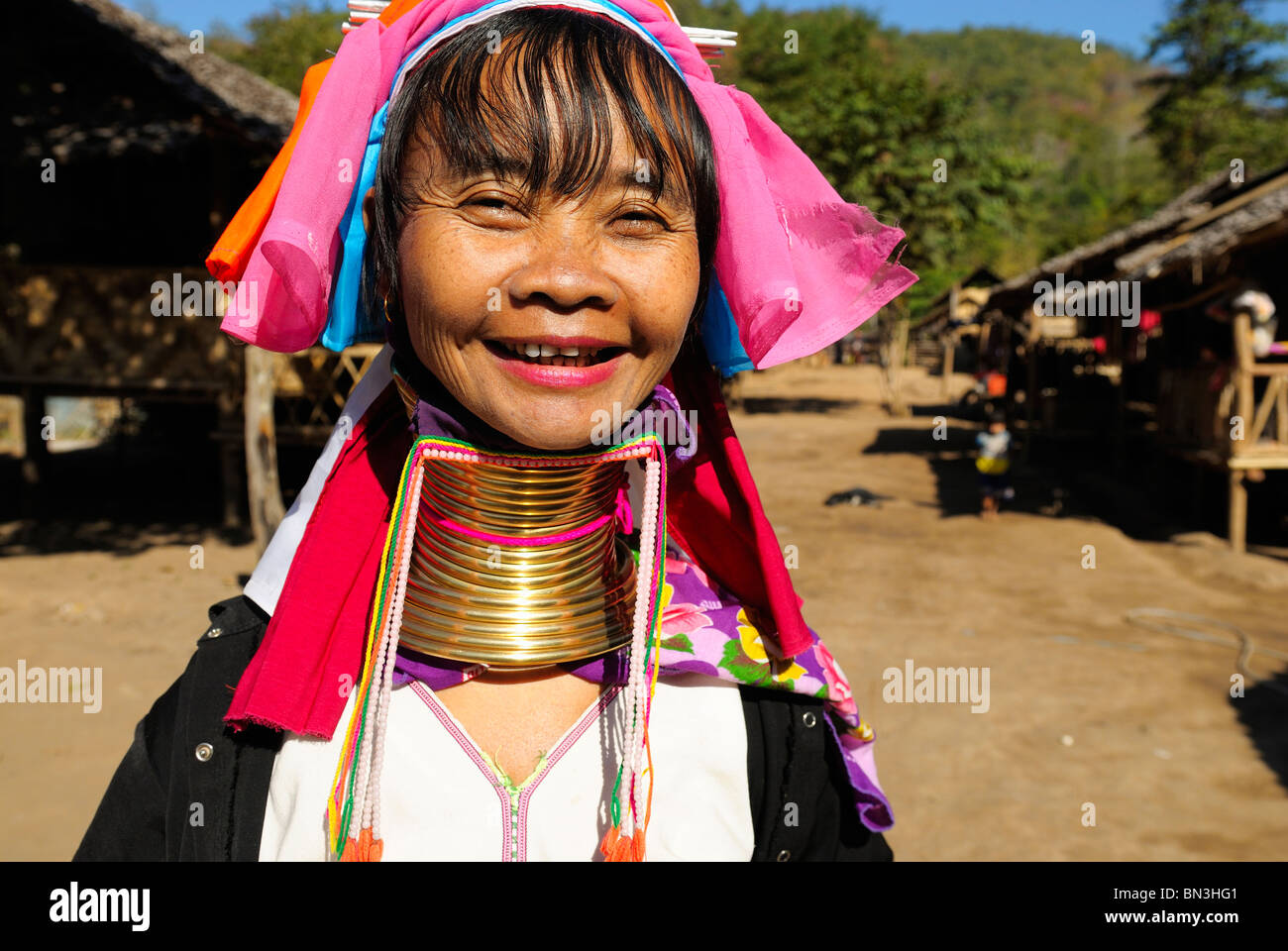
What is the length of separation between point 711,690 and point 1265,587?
34.3ft

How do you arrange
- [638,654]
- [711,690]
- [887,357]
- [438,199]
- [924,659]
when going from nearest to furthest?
[438,199] < [638,654] < [711,690] < [924,659] < [887,357]

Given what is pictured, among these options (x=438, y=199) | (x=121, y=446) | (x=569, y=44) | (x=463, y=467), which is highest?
(x=569, y=44)

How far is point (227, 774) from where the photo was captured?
1378mm

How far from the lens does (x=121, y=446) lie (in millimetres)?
16609

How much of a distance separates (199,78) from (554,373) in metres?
10.2

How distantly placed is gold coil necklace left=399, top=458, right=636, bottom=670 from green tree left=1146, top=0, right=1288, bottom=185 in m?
42.2

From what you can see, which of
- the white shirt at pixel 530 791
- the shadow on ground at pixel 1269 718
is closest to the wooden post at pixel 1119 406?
the shadow on ground at pixel 1269 718

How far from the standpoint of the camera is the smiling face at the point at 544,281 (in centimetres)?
122

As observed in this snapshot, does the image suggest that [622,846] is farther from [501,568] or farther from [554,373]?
[554,373]

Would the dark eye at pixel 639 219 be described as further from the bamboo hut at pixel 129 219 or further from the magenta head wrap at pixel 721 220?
the bamboo hut at pixel 129 219

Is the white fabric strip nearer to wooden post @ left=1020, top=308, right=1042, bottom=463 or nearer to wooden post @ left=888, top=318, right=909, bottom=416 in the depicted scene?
wooden post @ left=1020, top=308, right=1042, bottom=463

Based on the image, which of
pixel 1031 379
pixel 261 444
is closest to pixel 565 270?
pixel 261 444

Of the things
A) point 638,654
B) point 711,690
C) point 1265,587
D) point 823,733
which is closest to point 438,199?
point 638,654

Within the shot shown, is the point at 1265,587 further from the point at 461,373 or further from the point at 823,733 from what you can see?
the point at 461,373
